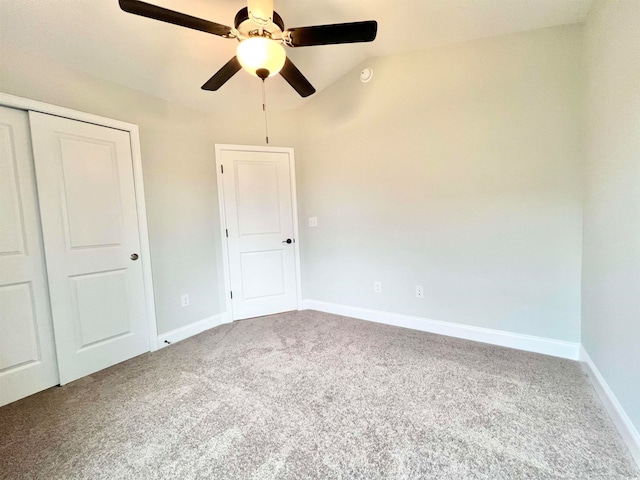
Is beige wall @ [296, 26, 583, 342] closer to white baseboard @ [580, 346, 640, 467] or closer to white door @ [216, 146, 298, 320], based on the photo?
white baseboard @ [580, 346, 640, 467]

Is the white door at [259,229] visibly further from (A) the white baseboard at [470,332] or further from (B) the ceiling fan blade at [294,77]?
(B) the ceiling fan blade at [294,77]

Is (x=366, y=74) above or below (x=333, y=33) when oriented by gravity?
above

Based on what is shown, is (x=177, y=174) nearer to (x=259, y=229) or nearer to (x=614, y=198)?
(x=259, y=229)

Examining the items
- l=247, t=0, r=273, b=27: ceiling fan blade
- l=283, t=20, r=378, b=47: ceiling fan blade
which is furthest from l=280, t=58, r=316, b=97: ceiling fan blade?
l=247, t=0, r=273, b=27: ceiling fan blade

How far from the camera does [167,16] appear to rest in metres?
1.37

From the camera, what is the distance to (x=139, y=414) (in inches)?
64.6

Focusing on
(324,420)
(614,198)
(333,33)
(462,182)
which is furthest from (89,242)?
(614,198)

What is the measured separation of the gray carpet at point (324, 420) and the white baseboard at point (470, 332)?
10 cm

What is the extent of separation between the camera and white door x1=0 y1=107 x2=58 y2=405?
1770 mm

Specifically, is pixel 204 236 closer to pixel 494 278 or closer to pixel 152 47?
pixel 152 47

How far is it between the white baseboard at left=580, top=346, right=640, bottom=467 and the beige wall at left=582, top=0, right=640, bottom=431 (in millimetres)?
38

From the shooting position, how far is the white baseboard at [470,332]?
6.91 feet

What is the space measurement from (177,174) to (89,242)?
37.2 inches

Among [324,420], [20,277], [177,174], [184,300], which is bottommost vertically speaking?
[324,420]
